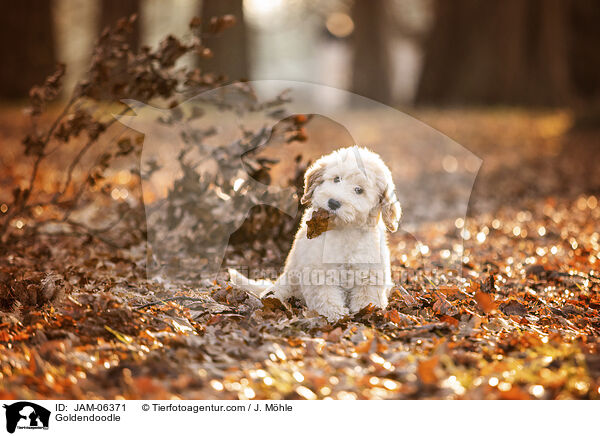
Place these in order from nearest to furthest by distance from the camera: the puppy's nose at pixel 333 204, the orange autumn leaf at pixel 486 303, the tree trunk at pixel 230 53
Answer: the puppy's nose at pixel 333 204 → the orange autumn leaf at pixel 486 303 → the tree trunk at pixel 230 53

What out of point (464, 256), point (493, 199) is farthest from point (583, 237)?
point (493, 199)

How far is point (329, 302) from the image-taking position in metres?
4.34

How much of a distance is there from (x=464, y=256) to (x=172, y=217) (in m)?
3.28

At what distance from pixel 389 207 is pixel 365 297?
0.69m

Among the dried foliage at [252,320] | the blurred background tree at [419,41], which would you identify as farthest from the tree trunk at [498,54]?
the dried foliage at [252,320]

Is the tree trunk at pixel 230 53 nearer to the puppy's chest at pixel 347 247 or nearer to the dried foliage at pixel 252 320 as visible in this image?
the dried foliage at pixel 252 320

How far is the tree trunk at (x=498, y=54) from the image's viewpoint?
18.6m

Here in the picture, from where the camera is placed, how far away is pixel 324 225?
4.24 meters

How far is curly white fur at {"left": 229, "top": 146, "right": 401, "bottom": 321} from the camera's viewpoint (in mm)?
4137

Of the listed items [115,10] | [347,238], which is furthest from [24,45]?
[347,238]

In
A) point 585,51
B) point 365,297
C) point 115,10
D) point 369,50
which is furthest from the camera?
point 369,50

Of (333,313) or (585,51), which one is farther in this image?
(585,51)
